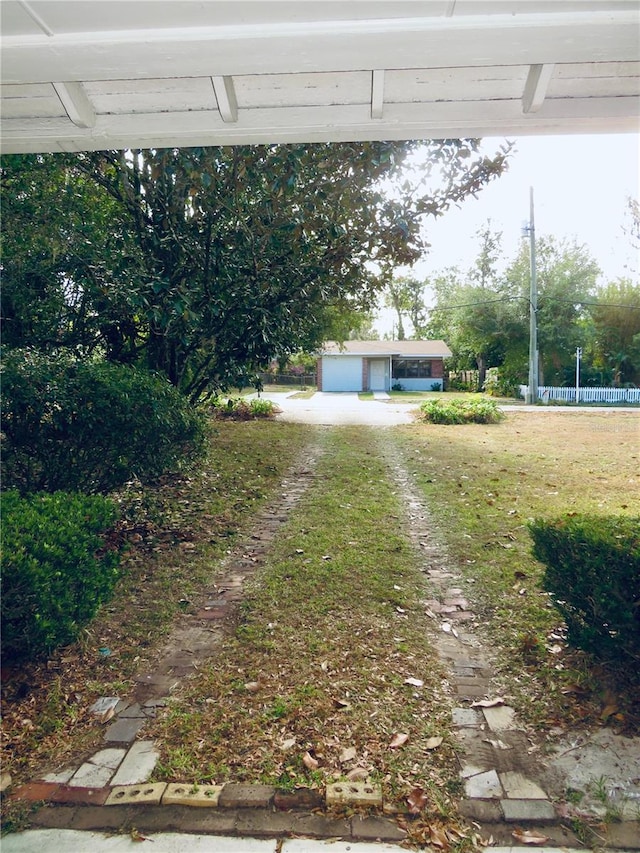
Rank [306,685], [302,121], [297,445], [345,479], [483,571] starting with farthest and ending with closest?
[297,445]
[345,479]
[483,571]
[306,685]
[302,121]

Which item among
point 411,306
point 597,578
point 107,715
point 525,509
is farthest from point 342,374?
point 107,715

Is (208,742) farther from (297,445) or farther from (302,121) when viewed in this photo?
(297,445)

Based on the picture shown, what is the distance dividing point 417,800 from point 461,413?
1409cm

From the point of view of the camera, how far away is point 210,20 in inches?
69.4

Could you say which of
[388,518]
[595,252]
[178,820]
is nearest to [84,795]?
[178,820]

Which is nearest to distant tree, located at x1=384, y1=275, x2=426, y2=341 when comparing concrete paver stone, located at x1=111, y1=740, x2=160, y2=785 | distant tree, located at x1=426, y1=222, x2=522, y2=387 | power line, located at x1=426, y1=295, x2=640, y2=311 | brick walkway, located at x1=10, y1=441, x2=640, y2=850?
distant tree, located at x1=426, y1=222, x2=522, y2=387

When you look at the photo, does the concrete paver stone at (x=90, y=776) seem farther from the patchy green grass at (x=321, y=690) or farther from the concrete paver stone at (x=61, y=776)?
the patchy green grass at (x=321, y=690)

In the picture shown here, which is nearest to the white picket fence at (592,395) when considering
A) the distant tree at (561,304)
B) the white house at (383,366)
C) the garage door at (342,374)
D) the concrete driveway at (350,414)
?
the distant tree at (561,304)

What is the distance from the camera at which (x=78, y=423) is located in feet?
13.1

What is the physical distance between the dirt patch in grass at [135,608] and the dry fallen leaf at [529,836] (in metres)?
1.80

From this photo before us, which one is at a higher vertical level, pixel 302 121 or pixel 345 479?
pixel 302 121

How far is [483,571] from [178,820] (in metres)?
3.05

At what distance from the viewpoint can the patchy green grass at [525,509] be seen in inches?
110

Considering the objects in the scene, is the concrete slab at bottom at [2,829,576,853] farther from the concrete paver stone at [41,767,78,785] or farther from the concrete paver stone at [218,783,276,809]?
the concrete paver stone at [41,767,78,785]
